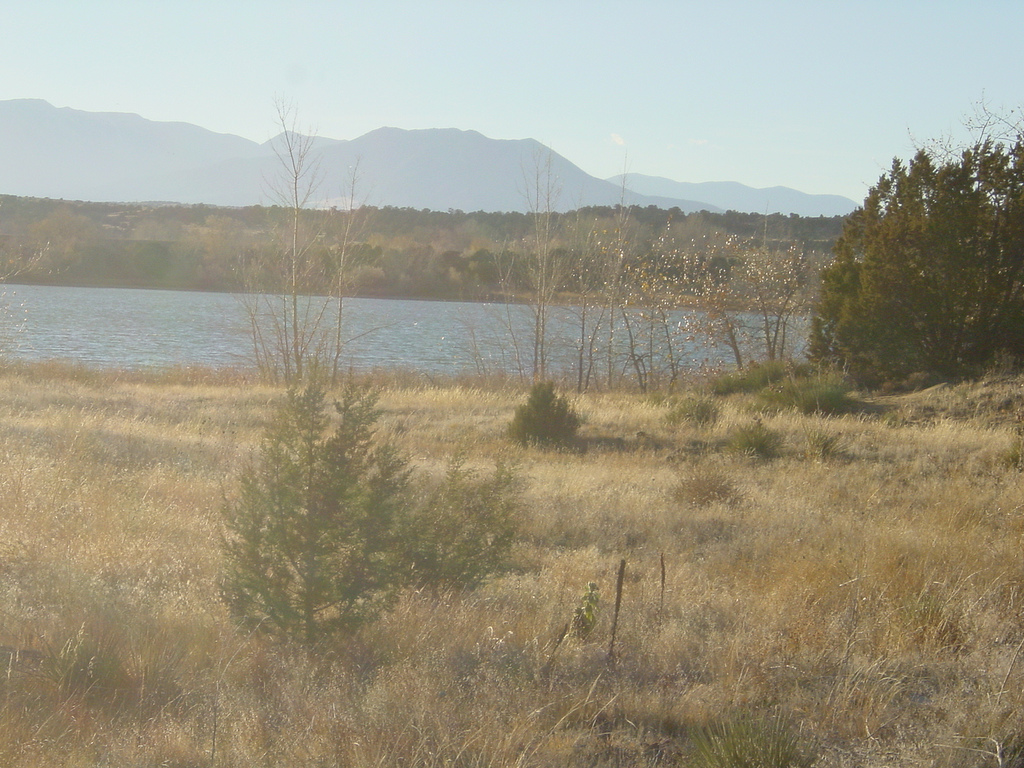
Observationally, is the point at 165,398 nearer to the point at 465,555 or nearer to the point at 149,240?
the point at 465,555

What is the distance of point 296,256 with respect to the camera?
19.0m

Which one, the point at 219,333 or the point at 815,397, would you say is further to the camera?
the point at 219,333

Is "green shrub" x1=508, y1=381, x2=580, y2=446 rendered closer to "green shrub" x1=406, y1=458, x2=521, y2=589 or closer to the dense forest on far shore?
"green shrub" x1=406, y1=458, x2=521, y2=589

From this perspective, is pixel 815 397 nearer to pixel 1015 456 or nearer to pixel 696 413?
pixel 696 413

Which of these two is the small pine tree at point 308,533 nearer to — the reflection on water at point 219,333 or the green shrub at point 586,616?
the green shrub at point 586,616

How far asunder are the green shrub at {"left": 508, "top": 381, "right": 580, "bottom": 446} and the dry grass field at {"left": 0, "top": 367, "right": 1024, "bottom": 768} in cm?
373

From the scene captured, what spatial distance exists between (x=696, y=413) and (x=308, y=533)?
10.7m

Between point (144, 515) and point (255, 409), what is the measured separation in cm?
938

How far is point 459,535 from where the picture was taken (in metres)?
5.42

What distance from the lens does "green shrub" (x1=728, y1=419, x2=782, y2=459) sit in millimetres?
11453

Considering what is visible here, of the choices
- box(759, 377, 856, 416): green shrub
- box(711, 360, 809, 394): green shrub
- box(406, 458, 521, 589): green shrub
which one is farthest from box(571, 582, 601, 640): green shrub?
box(711, 360, 809, 394): green shrub

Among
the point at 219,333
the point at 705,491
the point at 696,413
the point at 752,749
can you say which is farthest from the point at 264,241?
the point at 752,749

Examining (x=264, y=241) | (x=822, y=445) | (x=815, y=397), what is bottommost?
(x=822, y=445)

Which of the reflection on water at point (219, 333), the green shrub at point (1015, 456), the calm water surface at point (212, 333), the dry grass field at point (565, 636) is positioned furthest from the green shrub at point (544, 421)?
the reflection on water at point (219, 333)
